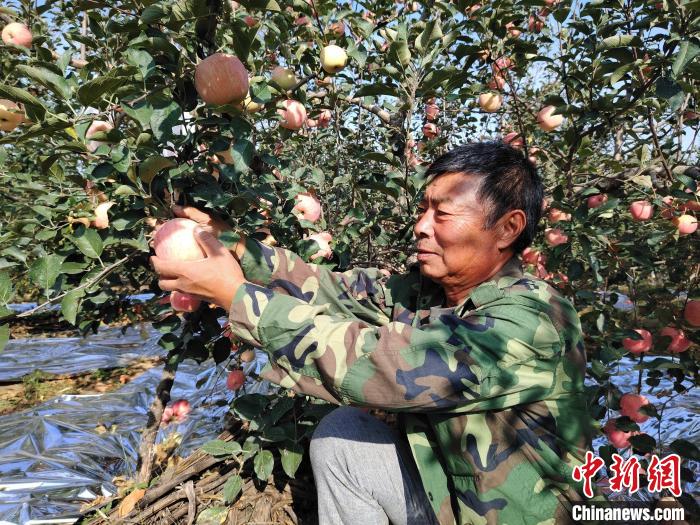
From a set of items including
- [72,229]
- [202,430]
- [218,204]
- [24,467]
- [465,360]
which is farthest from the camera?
[202,430]

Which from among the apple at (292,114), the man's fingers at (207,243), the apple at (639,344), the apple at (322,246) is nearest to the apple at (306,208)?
the apple at (322,246)

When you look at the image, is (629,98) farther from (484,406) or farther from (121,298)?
(121,298)

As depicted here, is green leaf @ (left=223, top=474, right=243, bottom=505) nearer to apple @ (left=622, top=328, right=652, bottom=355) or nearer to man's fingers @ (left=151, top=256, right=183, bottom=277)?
man's fingers @ (left=151, top=256, right=183, bottom=277)

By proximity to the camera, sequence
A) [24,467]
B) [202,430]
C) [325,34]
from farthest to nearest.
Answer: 1. [202,430]
2. [24,467]
3. [325,34]

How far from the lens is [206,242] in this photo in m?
1.04

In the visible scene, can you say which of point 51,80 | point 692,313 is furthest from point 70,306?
point 692,313

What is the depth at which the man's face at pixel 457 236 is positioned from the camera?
1109 mm

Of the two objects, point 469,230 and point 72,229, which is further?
point 72,229

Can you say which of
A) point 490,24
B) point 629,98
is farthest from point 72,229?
point 629,98

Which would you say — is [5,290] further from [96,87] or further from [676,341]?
[676,341]

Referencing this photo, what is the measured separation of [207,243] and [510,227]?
0.73 metres

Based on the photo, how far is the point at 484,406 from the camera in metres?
0.96

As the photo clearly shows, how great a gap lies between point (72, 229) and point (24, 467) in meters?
1.57

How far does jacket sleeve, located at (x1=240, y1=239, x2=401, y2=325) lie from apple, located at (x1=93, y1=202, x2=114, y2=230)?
398 millimetres
